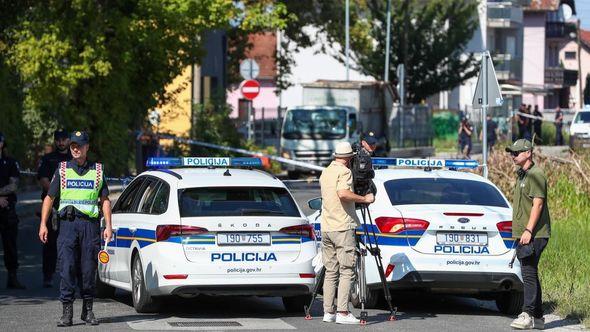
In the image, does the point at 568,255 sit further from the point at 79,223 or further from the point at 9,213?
the point at 79,223

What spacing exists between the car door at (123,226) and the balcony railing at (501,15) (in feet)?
245

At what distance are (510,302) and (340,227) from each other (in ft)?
7.51

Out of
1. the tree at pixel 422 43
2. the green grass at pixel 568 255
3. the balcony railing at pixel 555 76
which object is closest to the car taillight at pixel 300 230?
the green grass at pixel 568 255

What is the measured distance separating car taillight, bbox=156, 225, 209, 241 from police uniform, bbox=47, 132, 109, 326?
56 centimetres

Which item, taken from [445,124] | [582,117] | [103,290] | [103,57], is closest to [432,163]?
[103,290]

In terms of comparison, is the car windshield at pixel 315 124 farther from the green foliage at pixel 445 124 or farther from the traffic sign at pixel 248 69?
the green foliage at pixel 445 124

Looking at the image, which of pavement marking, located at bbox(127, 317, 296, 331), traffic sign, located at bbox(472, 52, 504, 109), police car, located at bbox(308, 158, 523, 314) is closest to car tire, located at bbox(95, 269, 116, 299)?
pavement marking, located at bbox(127, 317, 296, 331)

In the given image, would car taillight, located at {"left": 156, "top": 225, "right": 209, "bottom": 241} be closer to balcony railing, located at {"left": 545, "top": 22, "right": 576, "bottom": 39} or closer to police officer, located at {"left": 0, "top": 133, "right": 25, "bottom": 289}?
police officer, located at {"left": 0, "top": 133, "right": 25, "bottom": 289}

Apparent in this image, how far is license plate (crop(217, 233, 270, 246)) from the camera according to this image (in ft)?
41.3

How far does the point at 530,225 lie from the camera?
12359 millimetres

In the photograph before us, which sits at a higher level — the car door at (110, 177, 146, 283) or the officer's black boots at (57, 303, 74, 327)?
the car door at (110, 177, 146, 283)

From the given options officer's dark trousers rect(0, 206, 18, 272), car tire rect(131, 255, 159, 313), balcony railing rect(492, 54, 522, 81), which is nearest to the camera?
car tire rect(131, 255, 159, 313)

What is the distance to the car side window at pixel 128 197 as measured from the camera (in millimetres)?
14016

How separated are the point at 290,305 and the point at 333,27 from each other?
44355mm
